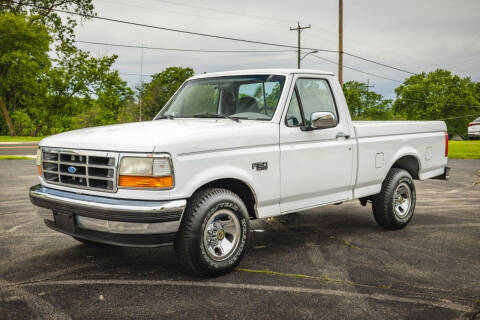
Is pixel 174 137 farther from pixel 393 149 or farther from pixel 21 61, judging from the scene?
pixel 21 61

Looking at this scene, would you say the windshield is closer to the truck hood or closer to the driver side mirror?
the truck hood

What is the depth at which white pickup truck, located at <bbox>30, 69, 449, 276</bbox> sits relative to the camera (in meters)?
3.87

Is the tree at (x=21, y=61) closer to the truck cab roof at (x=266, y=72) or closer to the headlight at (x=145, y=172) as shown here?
the truck cab roof at (x=266, y=72)

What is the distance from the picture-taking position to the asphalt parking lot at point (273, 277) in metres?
3.60

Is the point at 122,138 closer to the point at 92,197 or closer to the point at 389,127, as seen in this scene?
the point at 92,197

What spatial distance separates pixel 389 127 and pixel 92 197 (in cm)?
403

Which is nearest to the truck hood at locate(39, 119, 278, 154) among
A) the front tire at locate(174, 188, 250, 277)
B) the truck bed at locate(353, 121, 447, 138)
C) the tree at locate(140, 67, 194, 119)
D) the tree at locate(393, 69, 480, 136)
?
the front tire at locate(174, 188, 250, 277)

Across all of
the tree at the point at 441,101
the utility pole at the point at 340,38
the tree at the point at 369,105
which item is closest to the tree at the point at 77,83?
the utility pole at the point at 340,38

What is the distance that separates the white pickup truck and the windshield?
14 mm

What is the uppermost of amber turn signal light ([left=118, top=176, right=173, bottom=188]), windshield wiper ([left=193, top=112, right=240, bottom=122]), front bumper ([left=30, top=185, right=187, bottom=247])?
windshield wiper ([left=193, top=112, right=240, bottom=122])

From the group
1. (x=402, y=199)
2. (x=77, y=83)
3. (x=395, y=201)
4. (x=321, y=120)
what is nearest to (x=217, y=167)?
(x=321, y=120)

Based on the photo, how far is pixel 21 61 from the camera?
38.9 m

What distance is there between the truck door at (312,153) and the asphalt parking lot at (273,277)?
640mm

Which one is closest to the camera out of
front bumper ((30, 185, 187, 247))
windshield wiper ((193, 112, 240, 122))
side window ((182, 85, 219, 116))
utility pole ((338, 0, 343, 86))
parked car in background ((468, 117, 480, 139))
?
front bumper ((30, 185, 187, 247))
